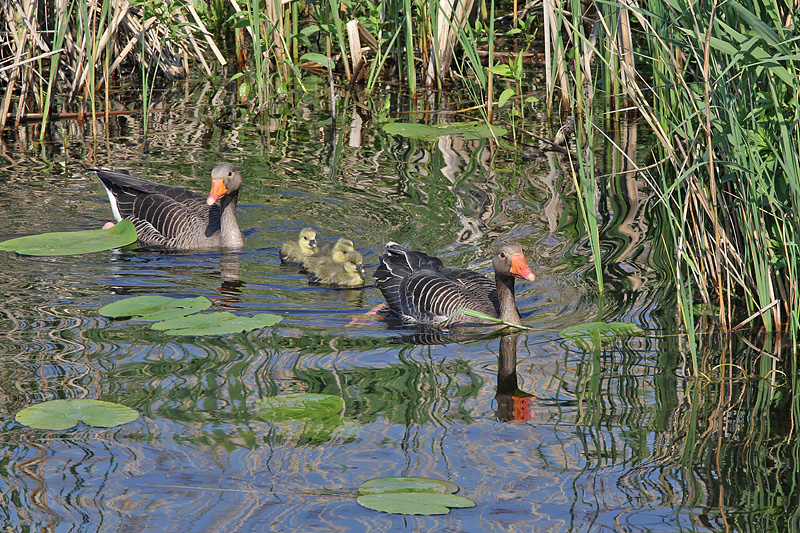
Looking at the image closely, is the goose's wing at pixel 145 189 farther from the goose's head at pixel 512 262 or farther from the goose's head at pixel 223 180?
the goose's head at pixel 512 262

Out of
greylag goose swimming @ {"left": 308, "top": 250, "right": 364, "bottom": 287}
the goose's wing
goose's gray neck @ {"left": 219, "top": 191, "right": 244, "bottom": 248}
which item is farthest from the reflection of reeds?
greylag goose swimming @ {"left": 308, "top": 250, "right": 364, "bottom": 287}

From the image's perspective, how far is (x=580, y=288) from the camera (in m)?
7.86

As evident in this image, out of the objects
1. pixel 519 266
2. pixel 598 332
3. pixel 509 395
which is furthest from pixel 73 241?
pixel 598 332

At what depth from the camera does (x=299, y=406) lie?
574 centimetres

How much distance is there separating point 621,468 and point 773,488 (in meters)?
0.77

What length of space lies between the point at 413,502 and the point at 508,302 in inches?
111

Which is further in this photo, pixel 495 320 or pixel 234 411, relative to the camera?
pixel 495 320

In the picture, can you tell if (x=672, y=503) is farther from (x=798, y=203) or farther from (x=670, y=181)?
(x=670, y=181)

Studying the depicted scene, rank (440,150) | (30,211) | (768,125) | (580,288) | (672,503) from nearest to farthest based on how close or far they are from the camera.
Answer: (672,503) < (768,125) < (580,288) < (30,211) < (440,150)

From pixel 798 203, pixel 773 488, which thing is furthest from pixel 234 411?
pixel 798 203

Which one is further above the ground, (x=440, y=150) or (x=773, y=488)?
(x=440, y=150)

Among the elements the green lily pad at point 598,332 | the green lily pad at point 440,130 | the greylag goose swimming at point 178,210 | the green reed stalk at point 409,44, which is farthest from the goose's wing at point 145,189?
the green lily pad at point 598,332

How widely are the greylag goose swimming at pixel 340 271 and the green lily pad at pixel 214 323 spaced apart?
1214 mm

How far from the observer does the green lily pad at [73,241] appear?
8.50m
